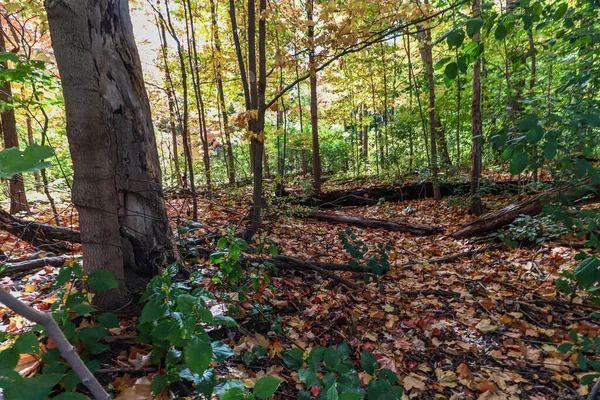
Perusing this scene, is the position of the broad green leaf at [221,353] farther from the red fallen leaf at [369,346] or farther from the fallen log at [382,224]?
the fallen log at [382,224]

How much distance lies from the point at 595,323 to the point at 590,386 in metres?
0.80

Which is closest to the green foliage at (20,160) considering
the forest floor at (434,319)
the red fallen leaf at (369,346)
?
the forest floor at (434,319)

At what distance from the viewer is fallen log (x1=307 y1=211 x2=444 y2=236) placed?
5.30m

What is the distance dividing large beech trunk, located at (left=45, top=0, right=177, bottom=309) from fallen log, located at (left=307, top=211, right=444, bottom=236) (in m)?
3.99

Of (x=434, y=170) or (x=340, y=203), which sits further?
(x=340, y=203)

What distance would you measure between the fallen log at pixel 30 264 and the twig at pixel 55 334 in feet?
7.30

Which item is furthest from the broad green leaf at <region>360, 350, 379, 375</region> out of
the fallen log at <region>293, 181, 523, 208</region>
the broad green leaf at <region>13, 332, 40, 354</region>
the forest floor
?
the fallen log at <region>293, 181, 523, 208</region>

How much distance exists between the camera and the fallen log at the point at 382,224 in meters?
5.30

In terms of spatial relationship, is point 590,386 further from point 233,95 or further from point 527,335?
point 233,95

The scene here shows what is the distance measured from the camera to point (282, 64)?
3174mm

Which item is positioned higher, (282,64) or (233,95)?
(233,95)

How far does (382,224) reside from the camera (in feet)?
18.6

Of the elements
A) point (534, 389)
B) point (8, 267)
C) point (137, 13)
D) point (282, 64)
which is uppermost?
point (137, 13)

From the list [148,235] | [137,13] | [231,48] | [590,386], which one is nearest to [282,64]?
[148,235]
